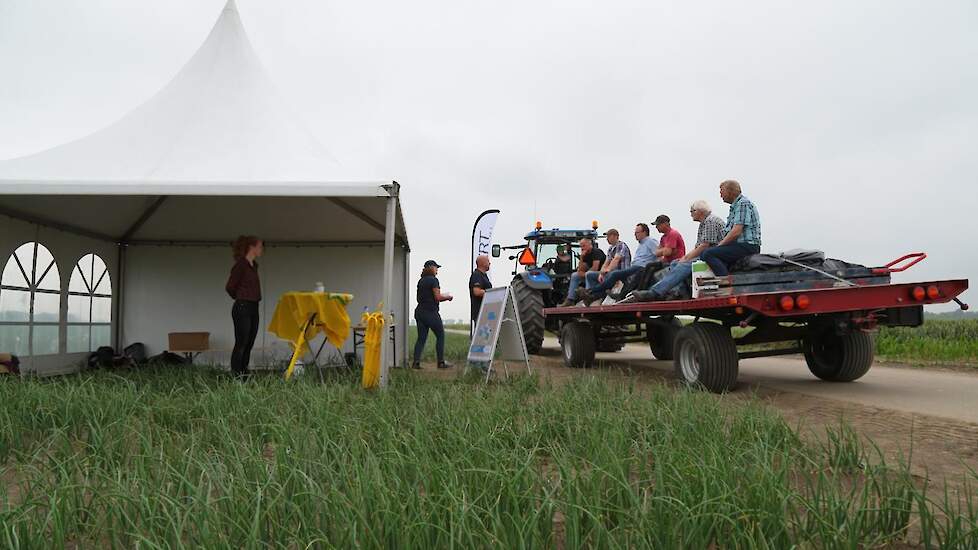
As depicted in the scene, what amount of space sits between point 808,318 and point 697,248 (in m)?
1.22

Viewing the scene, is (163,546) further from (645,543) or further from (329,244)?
(329,244)

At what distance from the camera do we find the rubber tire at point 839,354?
6656mm

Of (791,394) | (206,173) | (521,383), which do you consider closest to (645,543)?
(521,383)

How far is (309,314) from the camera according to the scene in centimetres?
638

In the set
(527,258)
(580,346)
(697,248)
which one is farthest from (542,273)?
(697,248)

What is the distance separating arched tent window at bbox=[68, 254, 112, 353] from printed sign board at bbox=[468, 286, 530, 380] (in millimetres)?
Answer: 5651

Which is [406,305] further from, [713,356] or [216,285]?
[713,356]

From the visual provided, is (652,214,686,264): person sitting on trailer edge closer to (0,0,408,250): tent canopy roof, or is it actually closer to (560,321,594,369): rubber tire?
(560,321,594,369): rubber tire

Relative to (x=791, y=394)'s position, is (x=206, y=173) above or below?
above

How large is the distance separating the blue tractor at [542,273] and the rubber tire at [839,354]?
10.1 feet

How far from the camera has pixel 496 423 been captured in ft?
11.3

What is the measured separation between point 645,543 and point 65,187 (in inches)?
231

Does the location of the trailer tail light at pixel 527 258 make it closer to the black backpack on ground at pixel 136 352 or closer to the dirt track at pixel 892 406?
the dirt track at pixel 892 406

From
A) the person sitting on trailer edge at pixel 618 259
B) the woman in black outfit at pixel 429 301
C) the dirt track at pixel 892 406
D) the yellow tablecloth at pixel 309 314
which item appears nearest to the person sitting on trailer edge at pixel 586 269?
the person sitting on trailer edge at pixel 618 259
